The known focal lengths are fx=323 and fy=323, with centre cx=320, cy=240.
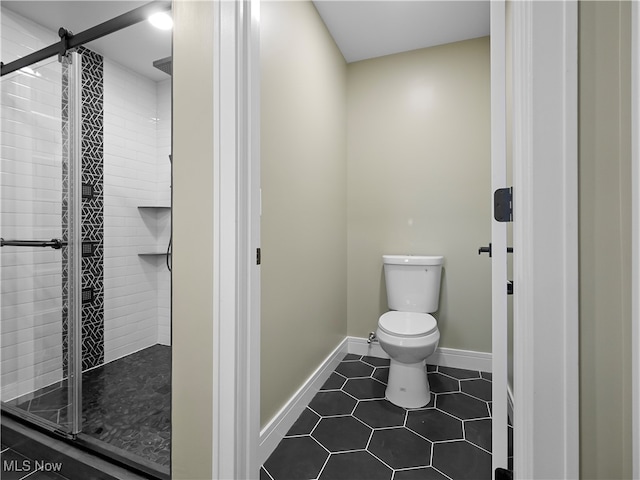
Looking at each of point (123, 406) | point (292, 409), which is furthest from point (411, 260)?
point (123, 406)

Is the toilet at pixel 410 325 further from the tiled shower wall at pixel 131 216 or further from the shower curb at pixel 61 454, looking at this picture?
the tiled shower wall at pixel 131 216

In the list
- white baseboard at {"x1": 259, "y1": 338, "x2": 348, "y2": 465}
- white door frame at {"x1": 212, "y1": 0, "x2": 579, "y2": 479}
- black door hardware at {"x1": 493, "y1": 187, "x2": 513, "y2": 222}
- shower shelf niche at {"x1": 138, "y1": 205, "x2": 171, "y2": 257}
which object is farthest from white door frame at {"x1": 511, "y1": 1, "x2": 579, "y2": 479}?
shower shelf niche at {"x1": 138, "y1": 205, "x2": 171, "y2": 257}

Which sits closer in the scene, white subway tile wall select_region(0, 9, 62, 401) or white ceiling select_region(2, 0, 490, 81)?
white subway tile wall select_region(0, 9, 62, 401)

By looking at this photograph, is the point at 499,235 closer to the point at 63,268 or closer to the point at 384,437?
the point at 384,437

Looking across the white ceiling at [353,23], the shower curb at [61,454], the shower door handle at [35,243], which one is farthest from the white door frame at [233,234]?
the white ceiling at [353,23]

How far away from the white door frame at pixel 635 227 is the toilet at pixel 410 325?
4.01ft

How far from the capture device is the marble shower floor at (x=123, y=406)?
149cm

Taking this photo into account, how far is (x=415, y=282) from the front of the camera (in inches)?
88.7

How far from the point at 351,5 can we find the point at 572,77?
1775 millimetres

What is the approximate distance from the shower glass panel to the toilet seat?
1.60 m

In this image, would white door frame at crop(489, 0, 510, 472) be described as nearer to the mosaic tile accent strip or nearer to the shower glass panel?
the shower glass panel

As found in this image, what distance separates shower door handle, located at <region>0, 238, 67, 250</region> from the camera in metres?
1.60

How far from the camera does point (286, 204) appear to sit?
5.35ft

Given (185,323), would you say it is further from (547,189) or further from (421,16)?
(421,16)
